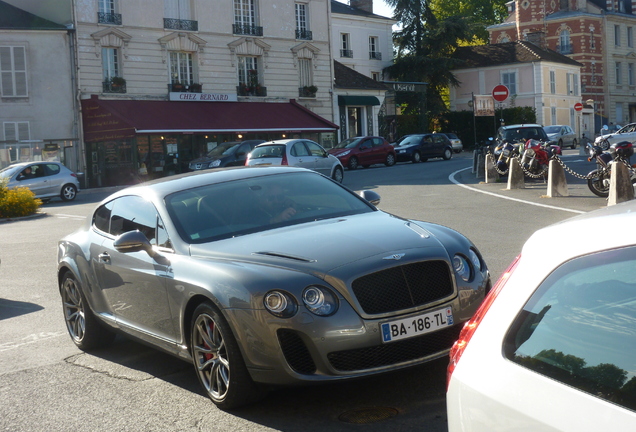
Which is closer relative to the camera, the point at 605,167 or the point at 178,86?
the point at 605,167

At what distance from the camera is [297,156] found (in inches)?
1053

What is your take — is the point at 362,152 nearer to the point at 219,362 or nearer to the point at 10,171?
the point at 10,171

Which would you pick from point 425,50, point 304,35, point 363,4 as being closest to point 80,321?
point 304,35

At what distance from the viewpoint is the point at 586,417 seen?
2.08m

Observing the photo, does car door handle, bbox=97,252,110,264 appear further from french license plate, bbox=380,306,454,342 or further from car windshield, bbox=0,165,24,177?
car windshield, bbox=0,165,24,177

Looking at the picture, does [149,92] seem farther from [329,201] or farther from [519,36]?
[519,36]

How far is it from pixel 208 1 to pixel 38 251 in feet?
96.9

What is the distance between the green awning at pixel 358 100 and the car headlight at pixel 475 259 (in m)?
43.8

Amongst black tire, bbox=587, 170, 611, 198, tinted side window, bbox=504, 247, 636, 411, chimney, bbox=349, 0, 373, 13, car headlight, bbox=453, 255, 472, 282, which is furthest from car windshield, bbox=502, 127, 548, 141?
chimney, bbox=349, 0, 373, 13

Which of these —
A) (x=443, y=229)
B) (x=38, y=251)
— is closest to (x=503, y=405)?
(x=443, y=229)

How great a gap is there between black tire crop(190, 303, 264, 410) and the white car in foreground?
7.98 feet

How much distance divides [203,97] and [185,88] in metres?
0.97

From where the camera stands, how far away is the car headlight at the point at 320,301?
4.69 meters

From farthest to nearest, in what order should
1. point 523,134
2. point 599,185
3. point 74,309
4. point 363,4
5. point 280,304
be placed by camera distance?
point 363,4, point 523,134, point 599,185, point 74,309, point 280,304
